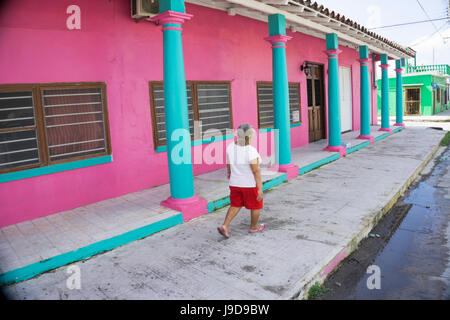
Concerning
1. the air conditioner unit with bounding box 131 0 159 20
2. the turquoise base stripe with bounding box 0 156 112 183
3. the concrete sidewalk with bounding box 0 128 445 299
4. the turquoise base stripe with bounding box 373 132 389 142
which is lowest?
the concrete sidewalk with bounding box 0 128 445 299

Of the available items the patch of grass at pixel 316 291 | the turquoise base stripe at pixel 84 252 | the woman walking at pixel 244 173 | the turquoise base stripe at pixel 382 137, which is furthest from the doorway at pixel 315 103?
the patch of grass at pixel 316 291

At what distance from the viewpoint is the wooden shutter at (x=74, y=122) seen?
16.3 ft

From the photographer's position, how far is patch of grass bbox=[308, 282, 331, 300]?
316cm

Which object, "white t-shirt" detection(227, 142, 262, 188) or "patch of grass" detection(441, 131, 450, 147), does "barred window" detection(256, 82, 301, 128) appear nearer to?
"white t-shirt" detection(227, 142, 262, 188)

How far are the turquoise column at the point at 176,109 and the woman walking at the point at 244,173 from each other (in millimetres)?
925

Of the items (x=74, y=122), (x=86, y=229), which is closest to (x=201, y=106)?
(x=74, y=122)

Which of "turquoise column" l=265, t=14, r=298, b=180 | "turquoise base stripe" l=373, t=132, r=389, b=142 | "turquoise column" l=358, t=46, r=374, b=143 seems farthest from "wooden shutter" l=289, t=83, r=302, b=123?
"turquoise base stripe" l=373, t=132, r=389, b=142

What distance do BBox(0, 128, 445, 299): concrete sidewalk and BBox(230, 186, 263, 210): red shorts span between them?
40cm

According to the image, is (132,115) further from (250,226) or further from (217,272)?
(217,272)

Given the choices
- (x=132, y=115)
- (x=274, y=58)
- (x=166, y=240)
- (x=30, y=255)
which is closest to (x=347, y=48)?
(x=274, y=58)

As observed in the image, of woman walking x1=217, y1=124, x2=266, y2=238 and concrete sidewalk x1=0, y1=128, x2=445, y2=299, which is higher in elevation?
woman walking x1=217, y1=124, x2=266, y2=238

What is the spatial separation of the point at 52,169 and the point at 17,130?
686 millimetres

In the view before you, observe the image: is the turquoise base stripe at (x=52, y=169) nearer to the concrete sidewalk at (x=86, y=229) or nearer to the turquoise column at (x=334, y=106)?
the concrete sidewalk at (x=86, y=229)
